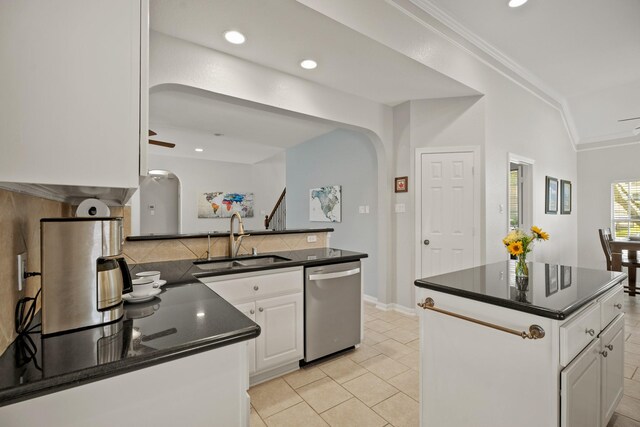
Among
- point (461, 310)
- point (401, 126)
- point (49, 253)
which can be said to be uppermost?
point (401, 126)

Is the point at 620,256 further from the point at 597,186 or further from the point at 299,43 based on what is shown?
the point at 299,43

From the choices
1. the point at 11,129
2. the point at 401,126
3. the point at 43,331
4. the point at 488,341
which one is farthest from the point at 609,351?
the point at 401,126

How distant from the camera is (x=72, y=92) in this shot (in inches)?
31.2

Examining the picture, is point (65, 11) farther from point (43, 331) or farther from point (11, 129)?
point (43, 331)

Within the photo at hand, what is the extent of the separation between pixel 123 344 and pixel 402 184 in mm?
3509

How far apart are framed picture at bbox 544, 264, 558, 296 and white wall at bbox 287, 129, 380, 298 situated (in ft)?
7.80

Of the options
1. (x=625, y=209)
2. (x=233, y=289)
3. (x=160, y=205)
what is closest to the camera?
(x=233, y=289)

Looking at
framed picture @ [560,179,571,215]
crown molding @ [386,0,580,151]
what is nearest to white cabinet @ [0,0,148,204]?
crown molding @ [386,0,580,151]

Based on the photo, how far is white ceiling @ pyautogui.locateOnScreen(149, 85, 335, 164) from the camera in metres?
3.86

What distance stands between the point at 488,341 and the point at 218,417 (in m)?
1.15

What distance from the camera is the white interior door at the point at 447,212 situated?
141 inches

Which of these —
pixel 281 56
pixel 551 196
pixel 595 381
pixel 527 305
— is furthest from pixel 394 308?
pixel 551 196

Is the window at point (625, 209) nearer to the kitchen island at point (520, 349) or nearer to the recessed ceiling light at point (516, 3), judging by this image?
the recessed ceiling light at point (516, 3)

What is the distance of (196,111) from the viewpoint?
→ 13.7 ft
